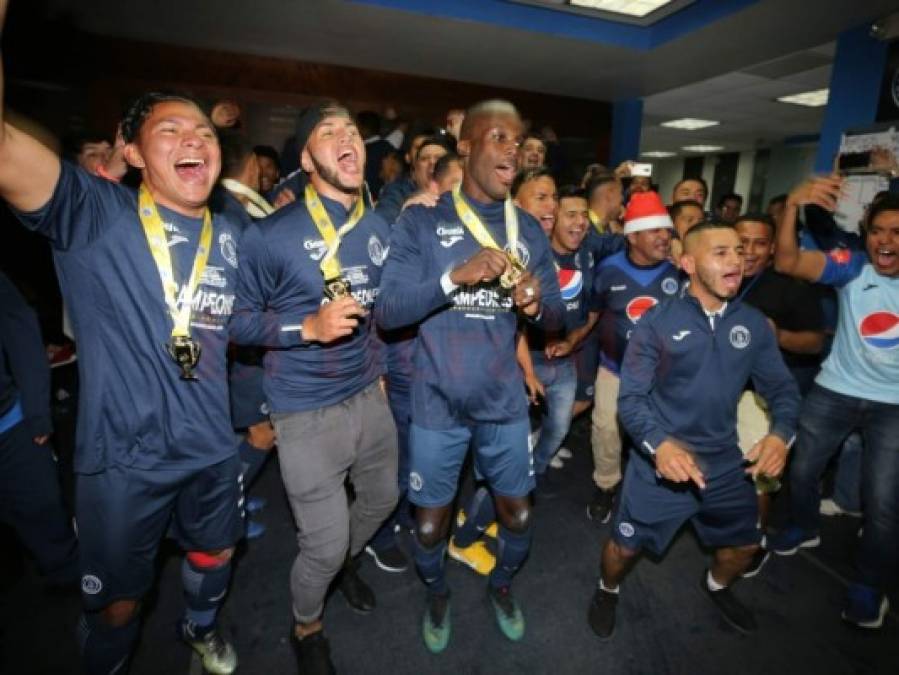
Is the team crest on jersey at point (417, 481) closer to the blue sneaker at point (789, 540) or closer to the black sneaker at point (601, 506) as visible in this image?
the black sneaker at point (601, 506)

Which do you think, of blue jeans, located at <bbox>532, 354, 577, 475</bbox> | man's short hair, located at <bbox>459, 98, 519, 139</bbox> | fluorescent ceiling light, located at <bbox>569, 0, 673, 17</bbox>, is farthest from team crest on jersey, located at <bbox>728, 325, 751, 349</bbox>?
fluorescent ceiling light, located at <bbox>569, 0, 673, 17</bbox>

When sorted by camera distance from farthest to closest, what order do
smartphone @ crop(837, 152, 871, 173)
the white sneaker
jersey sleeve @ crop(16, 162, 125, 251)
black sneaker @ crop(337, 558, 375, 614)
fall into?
smartphone @ crop(837, 152, 871, 173) < the white sneaker < black sneaker @ crop(337, 558, 375, 614) < jersey sleeve @ crop(16, 162, 125, 251)

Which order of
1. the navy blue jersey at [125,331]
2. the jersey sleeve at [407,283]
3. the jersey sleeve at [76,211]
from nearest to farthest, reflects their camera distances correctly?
Result: 1. the jersey sleeve at [76,211]
2. the navy blue jersey at [125,331]
3. the jersey sleeve at [407,283]

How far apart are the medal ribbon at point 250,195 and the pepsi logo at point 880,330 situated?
352 cm

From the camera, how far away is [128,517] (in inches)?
71.3

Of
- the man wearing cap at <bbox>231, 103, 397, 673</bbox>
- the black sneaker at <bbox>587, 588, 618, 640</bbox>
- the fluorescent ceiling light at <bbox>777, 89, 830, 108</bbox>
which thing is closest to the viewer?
the man wearing cap at <bbox>231, 103, 397, 673</bbox>

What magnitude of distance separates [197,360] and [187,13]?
6.93 metres

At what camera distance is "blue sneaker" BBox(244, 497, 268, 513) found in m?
3.70

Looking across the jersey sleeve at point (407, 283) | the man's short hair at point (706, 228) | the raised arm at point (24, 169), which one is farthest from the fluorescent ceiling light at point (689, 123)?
the raised arm at point (24, 169)

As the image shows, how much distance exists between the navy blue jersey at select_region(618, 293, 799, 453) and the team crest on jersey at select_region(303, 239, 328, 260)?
1.61m

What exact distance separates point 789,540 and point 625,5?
6396 mm

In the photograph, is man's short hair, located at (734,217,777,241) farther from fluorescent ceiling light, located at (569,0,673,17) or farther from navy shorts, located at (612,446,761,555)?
fluorescent ceiling light, located at (569,0,673,17)

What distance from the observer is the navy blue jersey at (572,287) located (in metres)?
3.54

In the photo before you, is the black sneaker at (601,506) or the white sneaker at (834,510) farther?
the white sneaker at (834,510)
